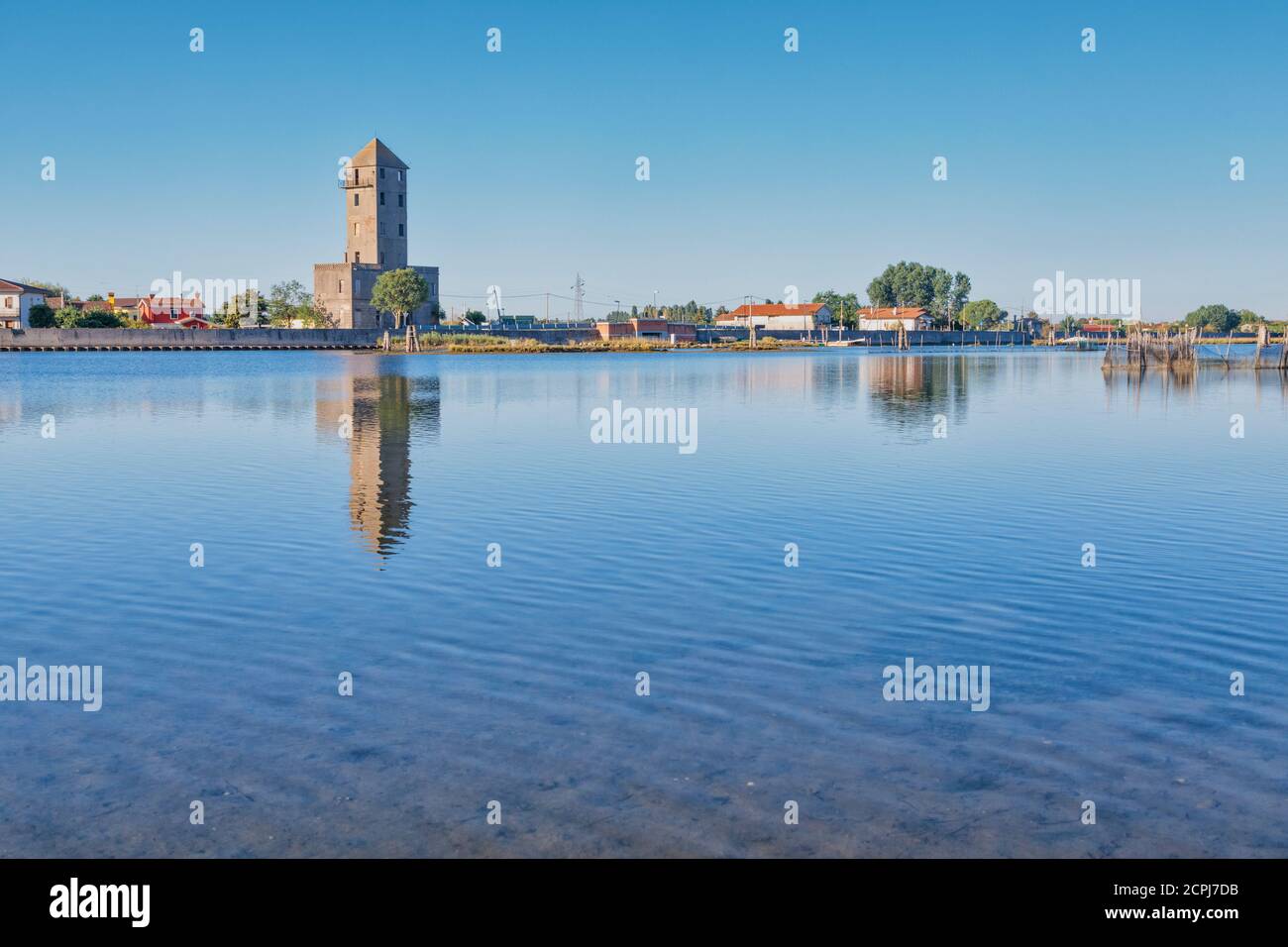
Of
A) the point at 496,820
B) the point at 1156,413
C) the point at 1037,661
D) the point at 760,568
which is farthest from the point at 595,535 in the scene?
the point at 1156,413

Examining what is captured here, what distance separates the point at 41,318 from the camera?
13012 centimetres

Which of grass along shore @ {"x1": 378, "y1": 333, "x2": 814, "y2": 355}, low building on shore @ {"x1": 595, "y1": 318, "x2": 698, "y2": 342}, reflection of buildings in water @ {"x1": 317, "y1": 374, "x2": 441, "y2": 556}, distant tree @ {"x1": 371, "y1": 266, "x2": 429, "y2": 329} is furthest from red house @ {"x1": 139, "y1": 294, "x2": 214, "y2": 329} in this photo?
reflection of buildings in water @ {"x1": 317, "y1": 374, "x2": 441, "y2": 556}

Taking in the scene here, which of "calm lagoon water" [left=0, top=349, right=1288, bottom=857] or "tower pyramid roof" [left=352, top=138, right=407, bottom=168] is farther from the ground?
"tower pyramid roof" [left=352, top=138, right=407, bottom=168]

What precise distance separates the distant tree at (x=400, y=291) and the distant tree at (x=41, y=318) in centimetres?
3863

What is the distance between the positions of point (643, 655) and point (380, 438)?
20.9 metres

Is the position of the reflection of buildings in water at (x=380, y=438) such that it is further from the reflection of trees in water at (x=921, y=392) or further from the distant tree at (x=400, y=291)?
the distant tree at (x=400, y=291)

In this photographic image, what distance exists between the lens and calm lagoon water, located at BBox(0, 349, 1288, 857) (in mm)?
6680

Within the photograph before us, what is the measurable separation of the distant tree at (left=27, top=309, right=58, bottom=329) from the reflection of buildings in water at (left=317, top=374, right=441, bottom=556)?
285 ft

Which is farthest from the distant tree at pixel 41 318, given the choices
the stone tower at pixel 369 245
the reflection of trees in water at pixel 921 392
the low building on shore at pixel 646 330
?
the reflection of trees in water at pixel 921 392

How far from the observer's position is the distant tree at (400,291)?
490ft
